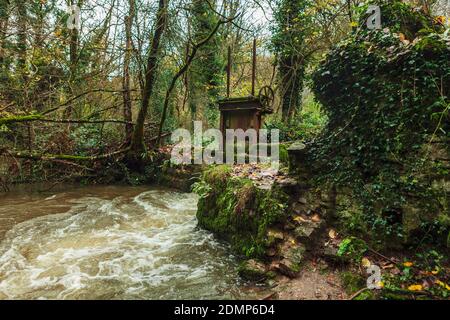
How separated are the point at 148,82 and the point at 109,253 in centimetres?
558

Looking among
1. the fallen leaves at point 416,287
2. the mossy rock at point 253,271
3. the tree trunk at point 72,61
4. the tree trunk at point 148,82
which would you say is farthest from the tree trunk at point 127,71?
the fallen leaves at point 416,287

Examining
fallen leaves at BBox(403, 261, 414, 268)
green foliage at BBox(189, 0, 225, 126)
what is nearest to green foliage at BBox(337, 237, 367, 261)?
fallen leaves at BBox(403, 261, 414, 268)

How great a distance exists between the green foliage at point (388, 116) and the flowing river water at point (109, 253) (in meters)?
2.25

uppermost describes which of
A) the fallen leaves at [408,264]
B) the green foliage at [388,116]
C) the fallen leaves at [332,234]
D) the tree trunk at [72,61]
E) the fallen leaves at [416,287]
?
the tree trunk at [72,61]

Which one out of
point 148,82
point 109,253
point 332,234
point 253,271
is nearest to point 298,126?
point 148,82

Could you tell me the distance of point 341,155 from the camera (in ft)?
14.8

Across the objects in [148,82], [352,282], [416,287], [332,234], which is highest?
[148,82]

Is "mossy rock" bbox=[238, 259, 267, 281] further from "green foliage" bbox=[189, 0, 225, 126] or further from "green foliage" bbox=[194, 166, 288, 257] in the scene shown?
"green foliage" bbox=[189, 0, 225, 126]

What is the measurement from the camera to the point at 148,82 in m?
8.72

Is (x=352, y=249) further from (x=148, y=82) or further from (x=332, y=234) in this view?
(x=148, y=82)

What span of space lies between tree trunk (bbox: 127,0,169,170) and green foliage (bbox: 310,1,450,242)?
196 inches

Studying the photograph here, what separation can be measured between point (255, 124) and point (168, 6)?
156 inches

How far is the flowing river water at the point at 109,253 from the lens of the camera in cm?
376

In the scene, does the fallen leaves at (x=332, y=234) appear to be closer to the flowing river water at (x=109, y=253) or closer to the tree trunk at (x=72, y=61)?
the flowing river water at (x=109, y=253)
